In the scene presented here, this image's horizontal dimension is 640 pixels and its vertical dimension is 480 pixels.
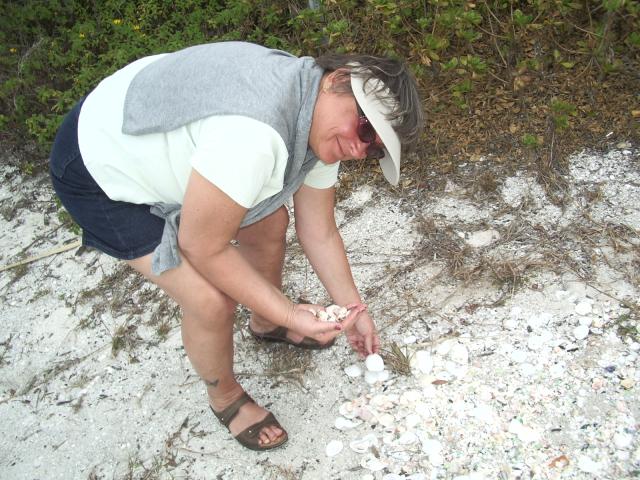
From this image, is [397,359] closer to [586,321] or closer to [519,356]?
[519,356]

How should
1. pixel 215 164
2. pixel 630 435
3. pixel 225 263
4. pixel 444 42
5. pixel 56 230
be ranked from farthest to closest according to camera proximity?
pixel 56 230 → pixel 444 42 → pixel 630 435 → pixel 225 263 → pixel 215 164

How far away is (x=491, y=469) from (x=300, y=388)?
2.51ft

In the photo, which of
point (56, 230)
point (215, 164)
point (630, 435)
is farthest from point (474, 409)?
point (56, 230)

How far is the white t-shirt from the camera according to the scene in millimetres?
1363

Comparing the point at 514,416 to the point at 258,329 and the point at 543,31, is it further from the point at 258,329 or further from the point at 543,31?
the point at 543,31

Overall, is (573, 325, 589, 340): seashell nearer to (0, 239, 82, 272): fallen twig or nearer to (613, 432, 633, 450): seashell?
(613, 432, 633, 450): seashell

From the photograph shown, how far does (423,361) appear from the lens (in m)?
2.15

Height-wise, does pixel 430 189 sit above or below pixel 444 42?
below

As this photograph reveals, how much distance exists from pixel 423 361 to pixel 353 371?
0.26 meters

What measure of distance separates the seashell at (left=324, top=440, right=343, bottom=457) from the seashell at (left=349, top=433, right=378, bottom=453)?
1.6 inches

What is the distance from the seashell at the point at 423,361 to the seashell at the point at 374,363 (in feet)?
0.46

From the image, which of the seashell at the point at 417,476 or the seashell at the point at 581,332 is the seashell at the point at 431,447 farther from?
the seashell at the point at 581,332

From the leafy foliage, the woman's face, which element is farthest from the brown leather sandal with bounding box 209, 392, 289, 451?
the leafy foliage

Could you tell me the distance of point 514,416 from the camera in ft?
6.24
